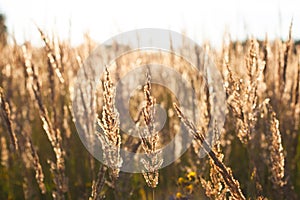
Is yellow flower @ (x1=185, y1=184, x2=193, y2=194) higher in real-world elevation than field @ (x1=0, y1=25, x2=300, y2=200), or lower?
lower

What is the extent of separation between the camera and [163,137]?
325 cm

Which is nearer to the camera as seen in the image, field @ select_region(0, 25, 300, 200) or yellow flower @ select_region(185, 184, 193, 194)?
field @ select_region(0, 25, 300, 200)

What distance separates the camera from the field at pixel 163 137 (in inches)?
53.7

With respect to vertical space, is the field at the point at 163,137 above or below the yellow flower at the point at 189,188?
above

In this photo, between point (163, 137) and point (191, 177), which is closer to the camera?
point (191, 177)

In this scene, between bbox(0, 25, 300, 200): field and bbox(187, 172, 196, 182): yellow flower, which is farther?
bbox(187, 172, 196, 182): yellow flower

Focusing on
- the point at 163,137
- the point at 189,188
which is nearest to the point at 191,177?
the point at 189,188

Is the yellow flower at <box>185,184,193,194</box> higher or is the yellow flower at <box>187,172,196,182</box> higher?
the yellow flower at <box>187,172,196,182</box>

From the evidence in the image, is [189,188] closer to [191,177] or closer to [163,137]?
[191,177]

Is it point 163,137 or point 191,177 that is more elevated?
point 163,137

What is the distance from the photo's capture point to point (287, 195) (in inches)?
76.7

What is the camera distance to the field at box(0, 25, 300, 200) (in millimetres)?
1365

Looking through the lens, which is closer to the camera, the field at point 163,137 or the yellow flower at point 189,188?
the field at point 163,137

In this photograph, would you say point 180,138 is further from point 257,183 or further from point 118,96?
point 257,183
